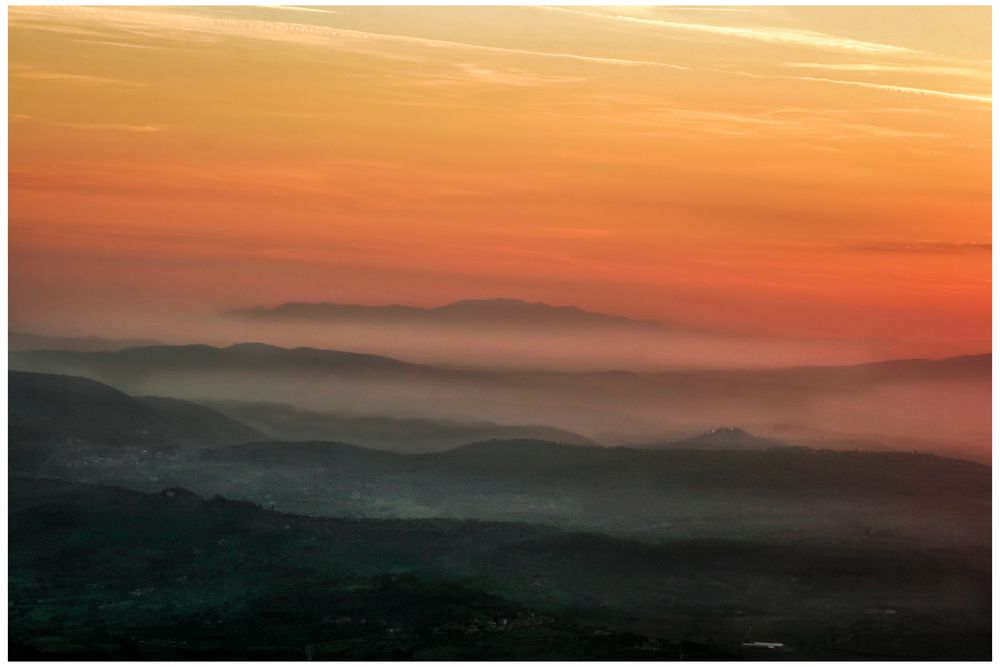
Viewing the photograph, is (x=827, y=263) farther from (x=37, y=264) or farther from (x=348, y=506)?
(x=37, y=264)

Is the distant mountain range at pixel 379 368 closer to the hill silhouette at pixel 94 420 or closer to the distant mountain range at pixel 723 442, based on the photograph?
the hill silhouette at pixel 94 420

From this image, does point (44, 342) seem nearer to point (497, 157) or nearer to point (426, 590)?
point (426, 590)

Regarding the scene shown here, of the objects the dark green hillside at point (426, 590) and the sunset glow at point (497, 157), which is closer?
the dark green hillside at point (426, 590)

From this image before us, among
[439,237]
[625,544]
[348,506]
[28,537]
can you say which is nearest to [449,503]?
[348,506]

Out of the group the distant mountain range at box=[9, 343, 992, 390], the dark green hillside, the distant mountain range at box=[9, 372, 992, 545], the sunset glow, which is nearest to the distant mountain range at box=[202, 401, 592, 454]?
the distant mountain range at box=[9, 372, 992, 545]

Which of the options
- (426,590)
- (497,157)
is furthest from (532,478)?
(497,157)

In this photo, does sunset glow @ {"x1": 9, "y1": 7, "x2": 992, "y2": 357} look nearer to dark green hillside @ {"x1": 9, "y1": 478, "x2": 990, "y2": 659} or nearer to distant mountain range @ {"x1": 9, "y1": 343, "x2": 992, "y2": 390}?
distant mountain range @ {"x1": 9, "y1": 343, "x2": 992, "y2": 390}

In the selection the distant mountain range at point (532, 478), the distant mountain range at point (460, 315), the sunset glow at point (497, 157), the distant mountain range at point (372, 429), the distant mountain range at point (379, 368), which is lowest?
the distant mountain range at point (532, 478)

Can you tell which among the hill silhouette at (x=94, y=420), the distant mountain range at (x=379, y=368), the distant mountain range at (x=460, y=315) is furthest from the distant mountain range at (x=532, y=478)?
the distant mountain range at (x=460, y=315)
